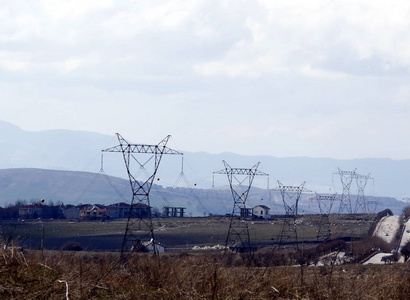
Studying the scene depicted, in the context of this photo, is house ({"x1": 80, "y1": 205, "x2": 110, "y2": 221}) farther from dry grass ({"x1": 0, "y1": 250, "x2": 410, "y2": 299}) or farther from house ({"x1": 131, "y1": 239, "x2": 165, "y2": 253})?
dry grass ({"x1": 0, "y1": 250, "x2": 410, "y2": 299})

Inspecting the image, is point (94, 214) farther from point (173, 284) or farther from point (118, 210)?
point (173, 284)

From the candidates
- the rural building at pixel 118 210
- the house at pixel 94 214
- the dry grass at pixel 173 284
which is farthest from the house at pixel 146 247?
the rural building at pixel 118 210

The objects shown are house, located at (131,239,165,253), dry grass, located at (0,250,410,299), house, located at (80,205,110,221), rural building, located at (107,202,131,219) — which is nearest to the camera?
dry grass, located at (0,250,410,299)

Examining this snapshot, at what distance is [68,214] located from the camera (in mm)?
161125

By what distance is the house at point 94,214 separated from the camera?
156m

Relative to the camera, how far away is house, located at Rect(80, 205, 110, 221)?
15641 cm

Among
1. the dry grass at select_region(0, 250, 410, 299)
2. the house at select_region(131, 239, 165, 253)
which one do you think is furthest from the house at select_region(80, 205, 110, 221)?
the dry grass at select_region(0, 250, 410, 299)

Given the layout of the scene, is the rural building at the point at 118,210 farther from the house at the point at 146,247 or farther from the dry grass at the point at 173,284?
the dry grass at the point at 173,284

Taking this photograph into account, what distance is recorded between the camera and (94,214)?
15838 cm

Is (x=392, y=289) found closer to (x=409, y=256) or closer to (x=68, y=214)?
(x=409, y=256)

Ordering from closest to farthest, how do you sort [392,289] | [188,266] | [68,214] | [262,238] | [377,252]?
[392,289] → [188,266] → [377,252] → [262,238] → [68,214]

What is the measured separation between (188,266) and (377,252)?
197 feet

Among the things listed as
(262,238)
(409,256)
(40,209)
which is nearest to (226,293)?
(409,256)

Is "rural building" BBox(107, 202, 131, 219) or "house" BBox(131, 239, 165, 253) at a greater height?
"rural building" BBox(107, 202, 131, 219)
